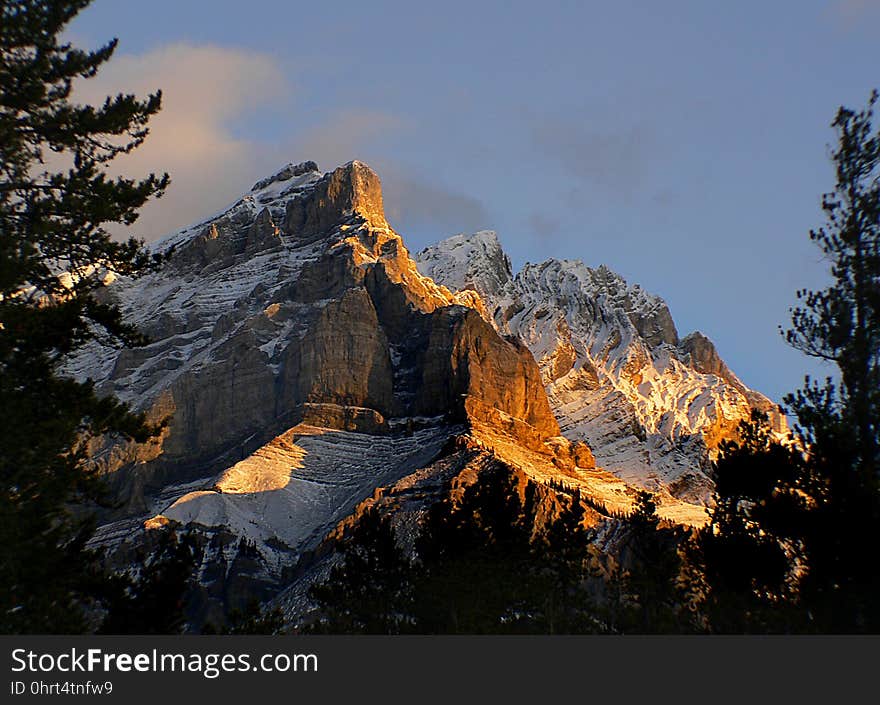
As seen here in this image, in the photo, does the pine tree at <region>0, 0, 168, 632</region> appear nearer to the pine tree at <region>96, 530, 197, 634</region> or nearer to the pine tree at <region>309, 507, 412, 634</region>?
the pine tree at <region>96, 530, 197, 634</region>

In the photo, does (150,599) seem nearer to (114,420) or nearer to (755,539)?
(114,420)

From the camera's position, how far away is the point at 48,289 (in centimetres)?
4012

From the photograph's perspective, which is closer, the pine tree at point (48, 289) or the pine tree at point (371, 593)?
the pine tree at point (48, 289)

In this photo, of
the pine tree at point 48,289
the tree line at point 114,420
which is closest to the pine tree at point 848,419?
the tree line at point 114,420

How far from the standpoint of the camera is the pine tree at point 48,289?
128 feet

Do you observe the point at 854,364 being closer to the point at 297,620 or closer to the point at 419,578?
the point at 419,578

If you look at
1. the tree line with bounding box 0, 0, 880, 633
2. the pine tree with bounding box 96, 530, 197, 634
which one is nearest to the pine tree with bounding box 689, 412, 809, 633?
the tree line with bounding box 0, 0, 880, 633

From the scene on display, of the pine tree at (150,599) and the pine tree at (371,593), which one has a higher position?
the pine tree at (371,593)

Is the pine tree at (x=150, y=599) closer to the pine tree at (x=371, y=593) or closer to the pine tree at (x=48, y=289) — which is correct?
the pine tree at (x=48, y=289)

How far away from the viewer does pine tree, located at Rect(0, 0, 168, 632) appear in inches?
1532

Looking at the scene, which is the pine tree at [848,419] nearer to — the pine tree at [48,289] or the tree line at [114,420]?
the tree line at [114,420]
